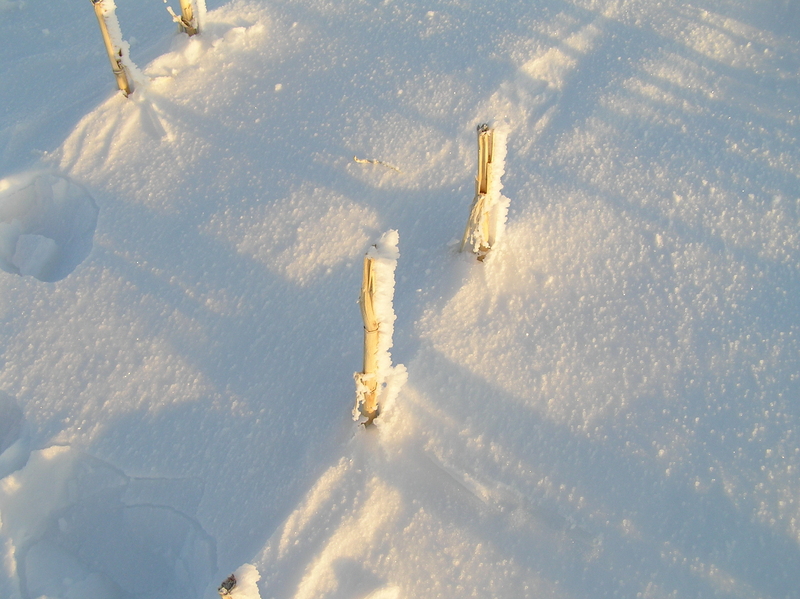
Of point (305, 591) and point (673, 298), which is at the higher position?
point (673, 298)

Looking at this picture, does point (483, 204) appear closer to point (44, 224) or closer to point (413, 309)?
point (413, 309)

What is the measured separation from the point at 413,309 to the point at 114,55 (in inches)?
50.8

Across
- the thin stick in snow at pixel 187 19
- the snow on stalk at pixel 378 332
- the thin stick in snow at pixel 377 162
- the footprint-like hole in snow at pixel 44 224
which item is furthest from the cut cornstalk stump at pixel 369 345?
the thin stick in snow at pixel 187 19

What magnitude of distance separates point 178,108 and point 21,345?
2.97 ft

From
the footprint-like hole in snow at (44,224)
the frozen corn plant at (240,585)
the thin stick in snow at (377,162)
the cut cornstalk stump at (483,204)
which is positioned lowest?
the footprint-like hole in snow at (44,224)

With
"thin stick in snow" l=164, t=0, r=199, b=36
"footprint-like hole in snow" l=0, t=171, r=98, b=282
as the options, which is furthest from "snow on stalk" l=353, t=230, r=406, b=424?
"thin stick in snow" l=164, t=0, r=199, b=36

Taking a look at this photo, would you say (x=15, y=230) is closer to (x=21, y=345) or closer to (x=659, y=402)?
(x=21, y=345)

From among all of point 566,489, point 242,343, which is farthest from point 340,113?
point 566,489

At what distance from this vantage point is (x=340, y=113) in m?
1.92

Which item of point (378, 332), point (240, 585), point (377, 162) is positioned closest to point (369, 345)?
point (378, 332)

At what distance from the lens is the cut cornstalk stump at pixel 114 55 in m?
1.82

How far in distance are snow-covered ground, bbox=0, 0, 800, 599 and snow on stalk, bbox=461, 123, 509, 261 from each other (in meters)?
0.05

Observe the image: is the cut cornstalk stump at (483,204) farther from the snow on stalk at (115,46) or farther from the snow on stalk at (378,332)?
the snow on stalk at (115,46)

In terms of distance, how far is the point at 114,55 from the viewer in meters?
1.89
